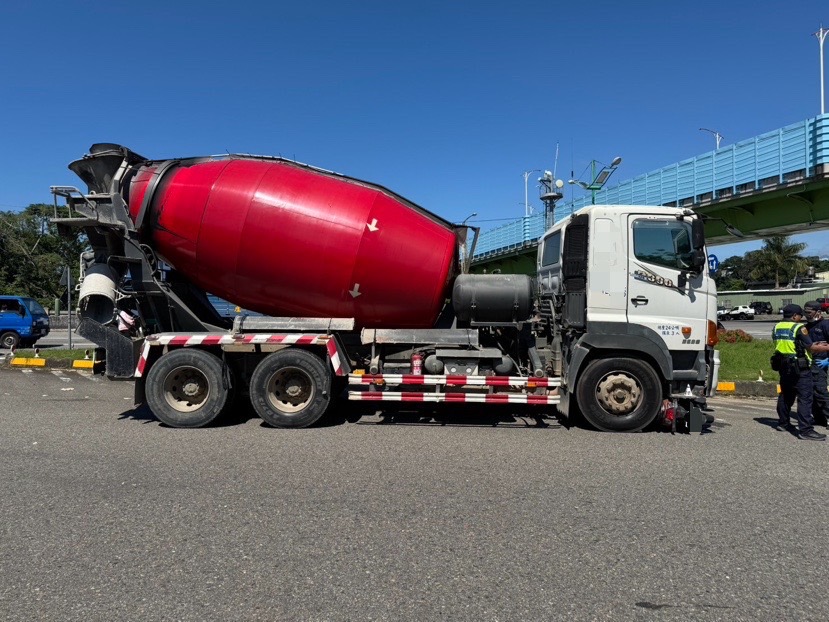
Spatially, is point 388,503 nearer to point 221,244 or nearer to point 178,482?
point 178,482

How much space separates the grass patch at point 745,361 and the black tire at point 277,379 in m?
7.89

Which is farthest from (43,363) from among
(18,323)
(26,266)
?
(26,266)

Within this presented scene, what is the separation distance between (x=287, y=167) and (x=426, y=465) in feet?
14.0

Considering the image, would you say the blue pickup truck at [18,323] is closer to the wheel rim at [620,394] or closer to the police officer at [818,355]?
the wheel rim at [620,394]

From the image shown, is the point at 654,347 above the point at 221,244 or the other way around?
the other way around

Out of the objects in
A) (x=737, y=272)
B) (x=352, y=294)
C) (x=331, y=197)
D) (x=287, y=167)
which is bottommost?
(x=352, y=294)

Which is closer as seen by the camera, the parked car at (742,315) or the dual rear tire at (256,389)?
the dual rear tire at (256,389)

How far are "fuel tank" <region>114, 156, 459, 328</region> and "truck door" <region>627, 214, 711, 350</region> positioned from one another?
7.67 ft

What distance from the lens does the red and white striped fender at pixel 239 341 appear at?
672cm

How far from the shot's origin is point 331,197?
6770 millimetres

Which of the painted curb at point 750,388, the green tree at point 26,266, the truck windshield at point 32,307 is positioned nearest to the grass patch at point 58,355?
the truck windshield at point 32,307

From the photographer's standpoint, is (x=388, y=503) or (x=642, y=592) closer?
(x=642, y=592)

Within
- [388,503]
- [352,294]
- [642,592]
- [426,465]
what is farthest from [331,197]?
[642,592]

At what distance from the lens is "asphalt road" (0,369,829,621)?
2816mm
